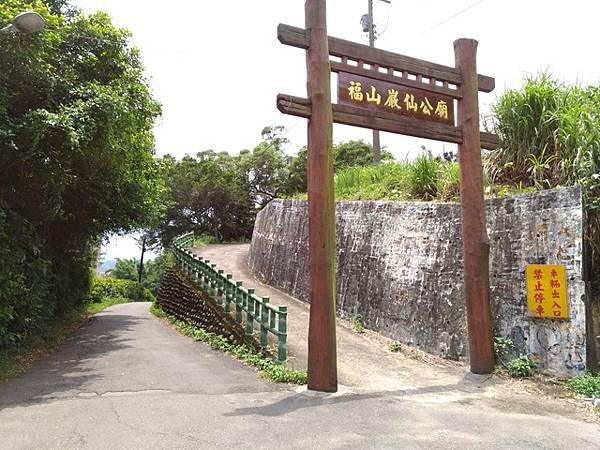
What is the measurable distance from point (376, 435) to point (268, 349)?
3.78 meters

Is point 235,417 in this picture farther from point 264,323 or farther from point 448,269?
point 448,269

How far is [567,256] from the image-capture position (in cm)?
686

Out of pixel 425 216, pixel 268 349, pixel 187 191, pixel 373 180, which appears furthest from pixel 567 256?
pixel 187 191

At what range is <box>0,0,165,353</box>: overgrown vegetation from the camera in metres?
7.45

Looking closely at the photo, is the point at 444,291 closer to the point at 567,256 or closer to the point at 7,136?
the point at 567,256

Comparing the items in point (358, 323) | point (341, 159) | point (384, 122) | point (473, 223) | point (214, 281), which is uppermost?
point (341, 159)

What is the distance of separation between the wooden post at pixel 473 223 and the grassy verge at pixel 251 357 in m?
2.79

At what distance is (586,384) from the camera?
20.6ft

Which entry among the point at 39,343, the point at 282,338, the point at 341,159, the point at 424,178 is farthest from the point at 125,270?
the point at 282,338

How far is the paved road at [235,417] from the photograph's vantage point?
461cm

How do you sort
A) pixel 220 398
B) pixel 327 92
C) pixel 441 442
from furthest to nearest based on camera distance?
pixel 327 92, pixel 220 398, pixel 441 442

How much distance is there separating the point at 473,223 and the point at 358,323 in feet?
12.7

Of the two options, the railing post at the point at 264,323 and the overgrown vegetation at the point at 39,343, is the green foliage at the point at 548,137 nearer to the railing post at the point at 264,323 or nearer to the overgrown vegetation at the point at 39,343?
the railing post at the point at 264,323

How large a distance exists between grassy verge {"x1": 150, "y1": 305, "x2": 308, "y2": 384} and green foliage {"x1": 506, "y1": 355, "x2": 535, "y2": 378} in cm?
311
